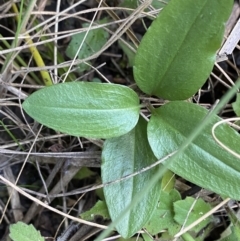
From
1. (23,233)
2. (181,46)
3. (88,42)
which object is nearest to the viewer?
(181,46)

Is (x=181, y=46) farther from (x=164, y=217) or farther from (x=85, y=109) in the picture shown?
(x=164, y=217)

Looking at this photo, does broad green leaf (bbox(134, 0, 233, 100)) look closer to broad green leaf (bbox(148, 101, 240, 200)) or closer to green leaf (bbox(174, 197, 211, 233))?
broad green leaf (bbox(148, 101, 240, 200))

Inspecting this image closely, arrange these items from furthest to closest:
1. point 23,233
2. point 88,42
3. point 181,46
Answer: point 88,42, point 23,233, point 181,46

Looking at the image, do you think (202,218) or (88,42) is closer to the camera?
(202,218)

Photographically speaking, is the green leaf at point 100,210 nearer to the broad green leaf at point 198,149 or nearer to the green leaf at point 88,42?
the broad green leaf at point 198,149

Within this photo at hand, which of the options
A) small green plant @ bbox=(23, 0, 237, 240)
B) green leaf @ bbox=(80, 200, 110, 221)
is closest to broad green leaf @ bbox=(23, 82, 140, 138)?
small green plant @ bbox=(23, 0, 237, 240)

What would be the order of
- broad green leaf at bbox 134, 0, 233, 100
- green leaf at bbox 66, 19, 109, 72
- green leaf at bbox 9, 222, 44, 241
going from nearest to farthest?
1. broad green leaf at bbox 134, 0, 233, 100
2. green leaf at bbox 9, 222, 44, 241
3. green leaf at bbox 66, 19, 109, 72

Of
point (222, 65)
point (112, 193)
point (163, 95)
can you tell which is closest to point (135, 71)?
point (163, 95)

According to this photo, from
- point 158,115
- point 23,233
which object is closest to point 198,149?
point 158,115
